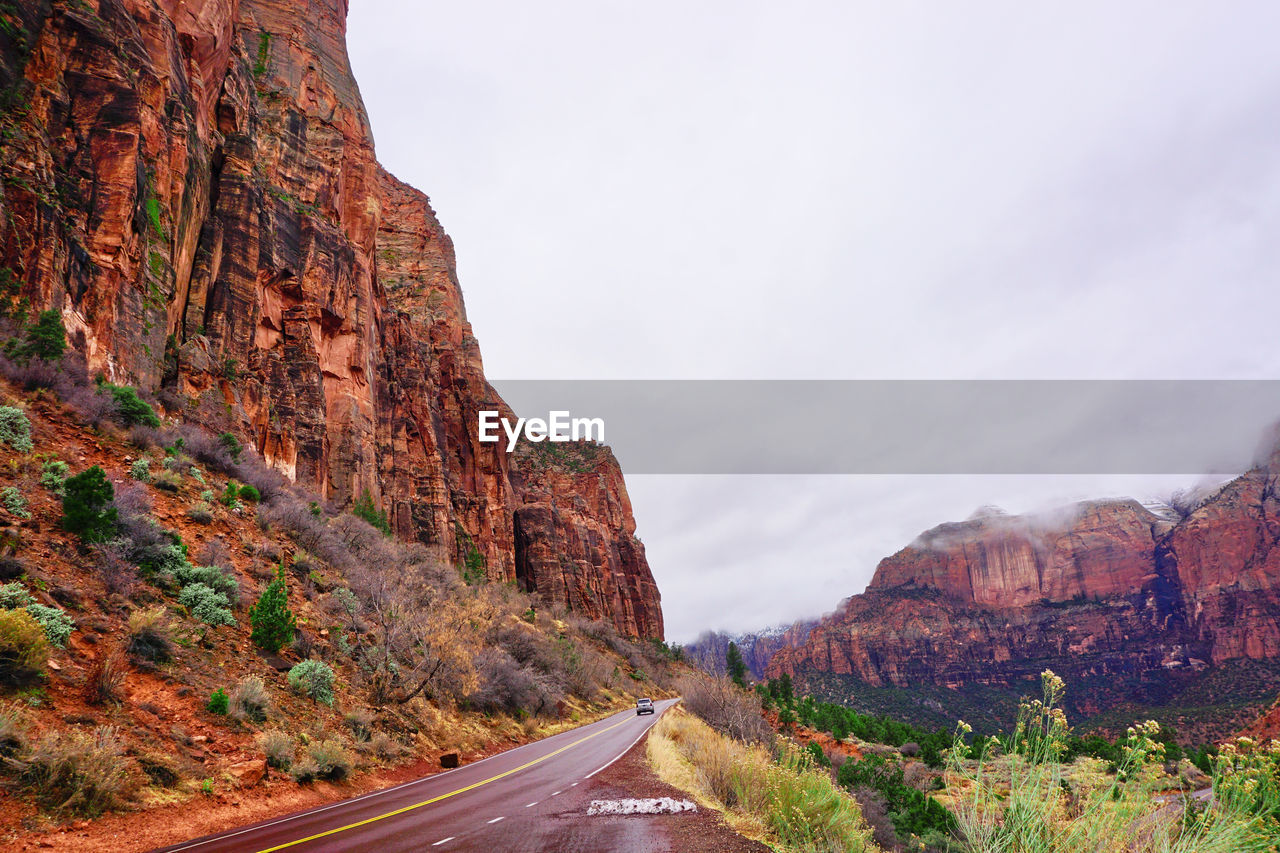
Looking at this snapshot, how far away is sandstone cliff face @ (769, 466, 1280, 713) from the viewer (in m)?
128

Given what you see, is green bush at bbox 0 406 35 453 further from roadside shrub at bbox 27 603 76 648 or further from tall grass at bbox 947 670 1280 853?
tall grass at bbox 947 670 1280 853

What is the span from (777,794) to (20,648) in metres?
11.4

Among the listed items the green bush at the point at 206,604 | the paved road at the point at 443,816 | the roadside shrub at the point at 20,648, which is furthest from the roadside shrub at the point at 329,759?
the roadside shrub at the point at 20,648

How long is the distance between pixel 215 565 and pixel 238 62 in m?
36.4

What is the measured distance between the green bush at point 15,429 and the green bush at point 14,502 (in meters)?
2.35

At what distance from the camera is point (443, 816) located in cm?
1012

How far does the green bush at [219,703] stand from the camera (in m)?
12.2

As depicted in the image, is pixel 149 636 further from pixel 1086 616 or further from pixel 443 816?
pixel 1086 616

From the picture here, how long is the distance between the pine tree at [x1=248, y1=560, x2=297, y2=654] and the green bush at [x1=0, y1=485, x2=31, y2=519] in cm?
479

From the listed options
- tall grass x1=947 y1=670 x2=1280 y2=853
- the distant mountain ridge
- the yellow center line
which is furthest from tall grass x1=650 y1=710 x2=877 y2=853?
the distant mountain ridge

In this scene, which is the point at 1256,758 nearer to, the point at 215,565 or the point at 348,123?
the point at 215,565

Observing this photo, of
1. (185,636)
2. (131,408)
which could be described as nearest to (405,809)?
(185,636)

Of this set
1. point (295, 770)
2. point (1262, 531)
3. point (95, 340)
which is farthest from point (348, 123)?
point (1262, 531)

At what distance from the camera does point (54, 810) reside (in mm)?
8148
